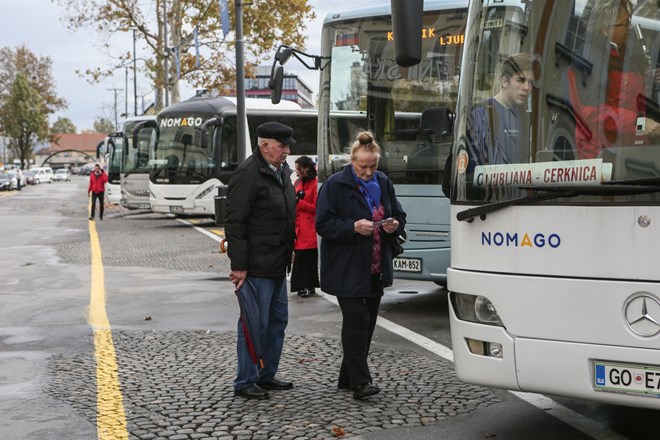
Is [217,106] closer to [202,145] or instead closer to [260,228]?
[202,145]

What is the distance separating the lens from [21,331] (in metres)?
9.67

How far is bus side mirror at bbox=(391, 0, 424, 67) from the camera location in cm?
519

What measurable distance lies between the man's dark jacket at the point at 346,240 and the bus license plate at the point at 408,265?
3.41m

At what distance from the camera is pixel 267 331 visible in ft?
22.7

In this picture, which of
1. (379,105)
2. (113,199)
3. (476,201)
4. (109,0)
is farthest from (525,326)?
(109,0)

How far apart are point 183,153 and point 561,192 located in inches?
931

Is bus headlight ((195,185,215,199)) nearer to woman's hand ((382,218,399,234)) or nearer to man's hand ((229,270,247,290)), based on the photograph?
man's hand ((229,270,247,290))

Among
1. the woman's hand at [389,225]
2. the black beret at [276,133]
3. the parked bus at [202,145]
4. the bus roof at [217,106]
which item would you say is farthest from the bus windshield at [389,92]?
the bus roof at [217,106]

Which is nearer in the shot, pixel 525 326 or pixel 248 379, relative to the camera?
pixel 525 326

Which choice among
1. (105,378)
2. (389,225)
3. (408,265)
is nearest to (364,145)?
(389,225)

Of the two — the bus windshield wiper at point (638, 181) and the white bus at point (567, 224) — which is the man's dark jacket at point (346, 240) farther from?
the bus windshield wiper at point (638, 181)

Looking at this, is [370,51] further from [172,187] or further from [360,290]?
[172,187]

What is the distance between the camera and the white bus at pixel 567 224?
4617 mm

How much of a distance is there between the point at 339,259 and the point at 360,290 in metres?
0.26
